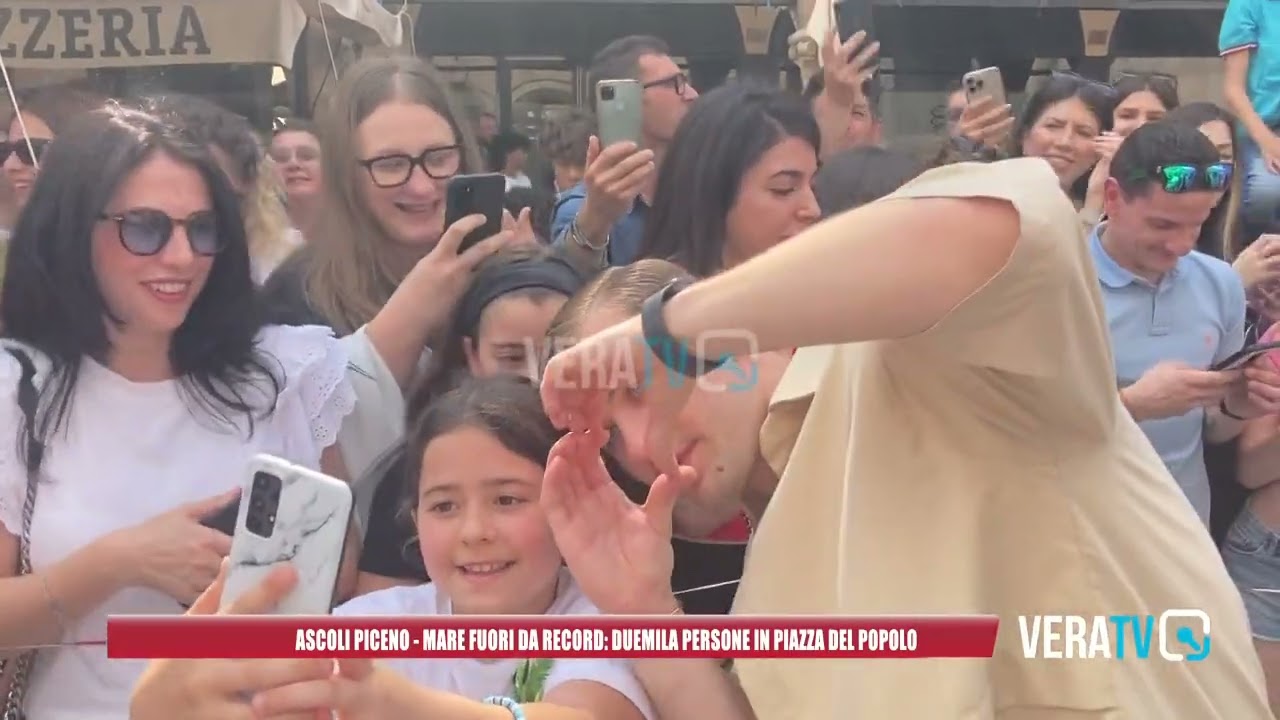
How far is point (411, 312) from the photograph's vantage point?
1718 mm

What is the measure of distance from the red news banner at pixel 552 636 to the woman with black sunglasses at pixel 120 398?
3.4 inches

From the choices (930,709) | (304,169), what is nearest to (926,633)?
(930,709)

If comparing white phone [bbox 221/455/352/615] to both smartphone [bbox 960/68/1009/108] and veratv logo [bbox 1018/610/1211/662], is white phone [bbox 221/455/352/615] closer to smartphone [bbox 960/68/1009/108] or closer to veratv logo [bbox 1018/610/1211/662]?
veratv logo [bbox 1018/610/1211/662]

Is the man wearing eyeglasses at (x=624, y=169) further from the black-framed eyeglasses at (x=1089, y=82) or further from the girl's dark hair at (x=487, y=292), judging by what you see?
the black-framed eyeglasses at (x=1089, y=82)

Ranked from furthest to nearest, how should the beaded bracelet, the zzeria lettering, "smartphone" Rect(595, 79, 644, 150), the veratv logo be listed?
1. the zzeria lettering
2. "smartphone" Rect(595, 79, 644, 150)
3. the beaded bracelet
4. the veratv logo

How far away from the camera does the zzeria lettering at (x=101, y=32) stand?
3238 millimetres

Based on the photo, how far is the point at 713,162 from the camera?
1924 mm

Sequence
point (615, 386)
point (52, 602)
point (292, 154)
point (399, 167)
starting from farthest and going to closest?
point (292, 154) < point (399, 167) < point (52, 602) < point (615, 386)

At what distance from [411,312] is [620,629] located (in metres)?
0.69

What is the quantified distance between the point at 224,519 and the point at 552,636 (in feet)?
1.34

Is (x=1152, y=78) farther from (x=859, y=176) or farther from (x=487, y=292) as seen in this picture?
(x=487, y=292)

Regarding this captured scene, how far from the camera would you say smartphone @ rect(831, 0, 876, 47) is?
254 cm

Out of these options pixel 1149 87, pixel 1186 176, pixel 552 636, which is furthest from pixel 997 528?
pixel 1149 87

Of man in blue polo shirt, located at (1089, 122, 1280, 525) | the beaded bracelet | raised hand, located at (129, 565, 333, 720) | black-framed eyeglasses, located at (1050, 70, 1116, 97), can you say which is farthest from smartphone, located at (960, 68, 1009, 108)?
raised hand, located at (129, 565, 333, 720)
